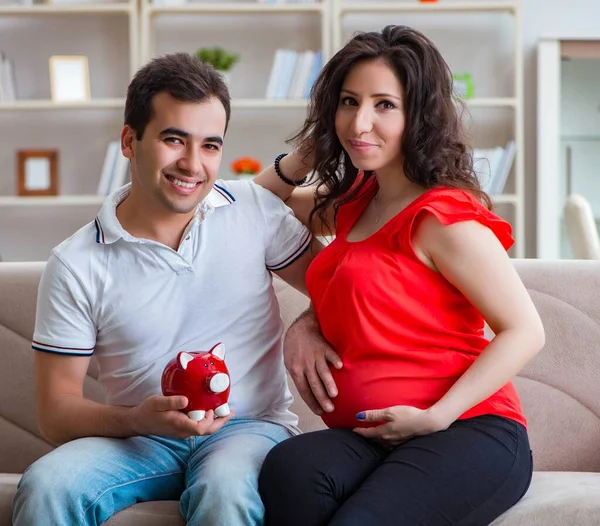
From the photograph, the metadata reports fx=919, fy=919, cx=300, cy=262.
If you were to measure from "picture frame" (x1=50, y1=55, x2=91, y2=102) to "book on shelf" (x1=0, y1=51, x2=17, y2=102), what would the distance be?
0.20m

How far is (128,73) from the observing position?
4.75 meters

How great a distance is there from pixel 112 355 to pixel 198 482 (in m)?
0.35

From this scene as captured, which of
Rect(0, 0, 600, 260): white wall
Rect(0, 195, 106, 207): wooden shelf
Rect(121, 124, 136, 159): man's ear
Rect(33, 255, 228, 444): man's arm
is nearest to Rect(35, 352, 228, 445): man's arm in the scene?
Rect(33, 255, 228, 444): man's arm

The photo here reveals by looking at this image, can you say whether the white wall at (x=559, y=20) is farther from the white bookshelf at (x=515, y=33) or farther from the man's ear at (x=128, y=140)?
the man's ear at (x=128, y=140)

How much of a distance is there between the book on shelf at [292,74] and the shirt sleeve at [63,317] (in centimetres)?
300

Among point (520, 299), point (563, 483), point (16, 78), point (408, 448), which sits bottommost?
point (563, 483)

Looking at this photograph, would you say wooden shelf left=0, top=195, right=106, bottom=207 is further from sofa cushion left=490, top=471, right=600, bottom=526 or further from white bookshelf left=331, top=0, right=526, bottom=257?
sofa cushion left=490, top=471, right=600, bottom=526

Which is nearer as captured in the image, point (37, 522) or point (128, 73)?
point (37, 522)

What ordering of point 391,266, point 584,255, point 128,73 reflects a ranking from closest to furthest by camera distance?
point 391,266, point 584,255, point 128,73

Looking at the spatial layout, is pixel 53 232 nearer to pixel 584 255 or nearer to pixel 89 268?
pixel 584 255

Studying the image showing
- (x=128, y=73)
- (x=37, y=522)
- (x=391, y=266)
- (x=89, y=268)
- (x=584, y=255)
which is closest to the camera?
(x=37, y=522)

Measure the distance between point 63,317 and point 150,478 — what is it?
33 cm

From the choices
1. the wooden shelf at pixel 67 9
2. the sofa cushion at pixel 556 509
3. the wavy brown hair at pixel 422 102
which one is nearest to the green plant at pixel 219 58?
the wooden shelf at pixel 67 9

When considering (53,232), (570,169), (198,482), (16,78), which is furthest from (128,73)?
(198,482)
